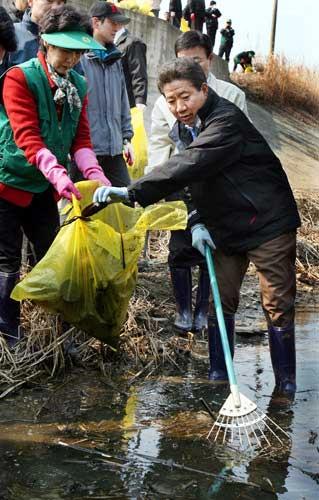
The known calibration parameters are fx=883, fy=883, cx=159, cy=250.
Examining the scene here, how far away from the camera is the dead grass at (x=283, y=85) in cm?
2361

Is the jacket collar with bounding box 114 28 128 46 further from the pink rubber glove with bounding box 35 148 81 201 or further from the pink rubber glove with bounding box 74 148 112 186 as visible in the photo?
the pink rubber glove with bounding box 35 148 81 201

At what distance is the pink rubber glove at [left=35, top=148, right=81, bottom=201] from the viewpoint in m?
4.46

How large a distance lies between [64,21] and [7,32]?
1.29ft

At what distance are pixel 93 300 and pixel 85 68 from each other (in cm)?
208

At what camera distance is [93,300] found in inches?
183

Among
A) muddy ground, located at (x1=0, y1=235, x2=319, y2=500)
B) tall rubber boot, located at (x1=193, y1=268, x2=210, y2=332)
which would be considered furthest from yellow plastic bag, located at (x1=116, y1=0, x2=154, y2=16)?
muddy ground, located at (x1=0, y1=235, x2=319, y2=500)

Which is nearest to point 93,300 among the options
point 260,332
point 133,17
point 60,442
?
point 60,442

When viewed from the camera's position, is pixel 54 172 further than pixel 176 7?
No

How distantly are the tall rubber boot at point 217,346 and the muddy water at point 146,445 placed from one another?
3.1 inches

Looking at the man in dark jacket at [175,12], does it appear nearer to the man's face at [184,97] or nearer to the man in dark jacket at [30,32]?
the man in dark jacket at [30,32]

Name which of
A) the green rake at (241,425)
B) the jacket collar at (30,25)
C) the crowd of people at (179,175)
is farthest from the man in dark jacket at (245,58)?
the green rake at (241,425)

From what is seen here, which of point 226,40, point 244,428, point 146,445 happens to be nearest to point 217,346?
point 244,428

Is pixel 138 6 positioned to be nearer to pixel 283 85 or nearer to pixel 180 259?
pixel 180 259

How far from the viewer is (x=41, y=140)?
15.1 ft
